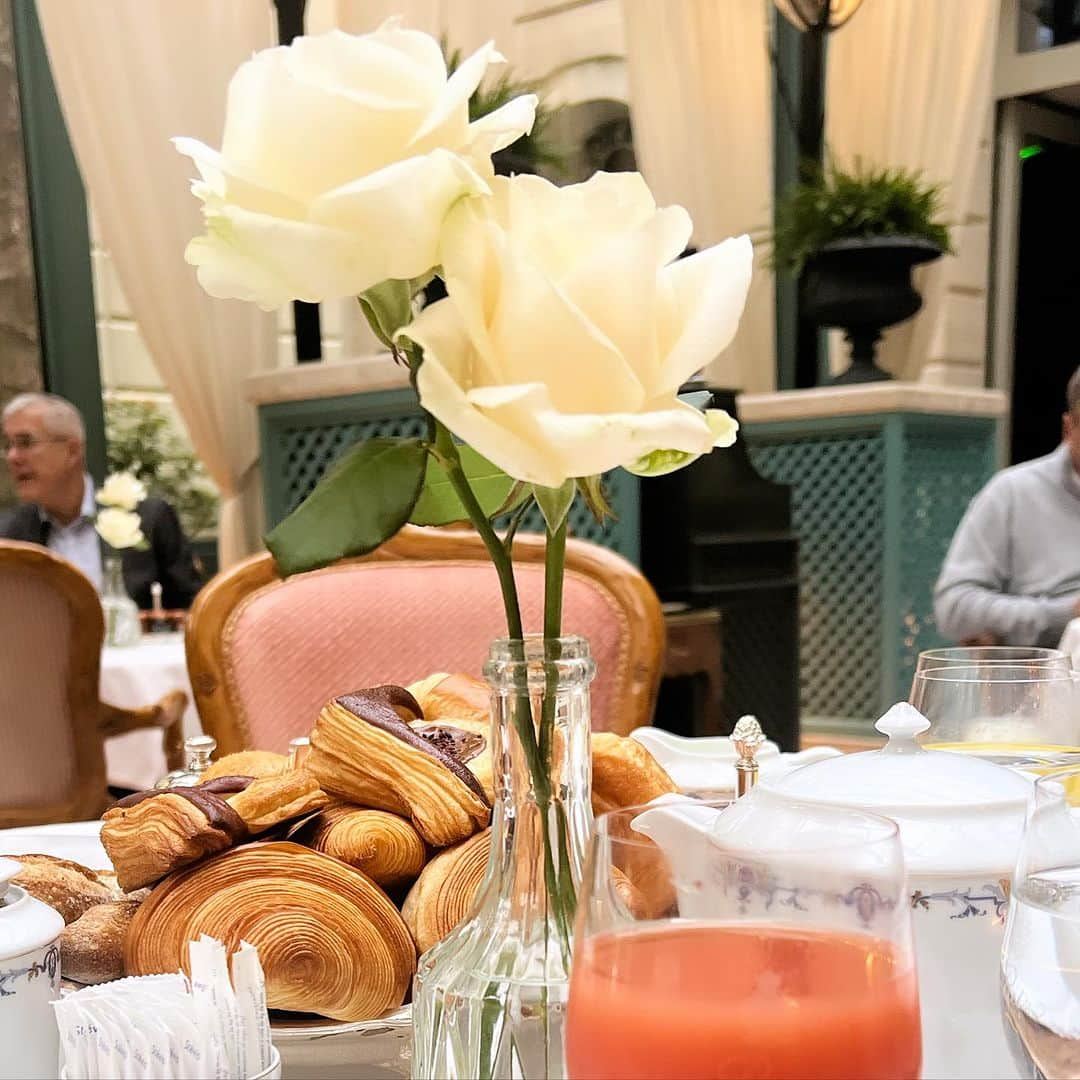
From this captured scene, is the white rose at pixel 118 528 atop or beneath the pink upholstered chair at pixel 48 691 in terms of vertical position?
atop

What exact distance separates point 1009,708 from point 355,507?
44cm

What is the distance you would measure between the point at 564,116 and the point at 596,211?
537 centimetres

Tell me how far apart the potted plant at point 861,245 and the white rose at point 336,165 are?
3486 millimetres

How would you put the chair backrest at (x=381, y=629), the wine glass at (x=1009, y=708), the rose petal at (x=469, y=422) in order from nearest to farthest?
the rose petal at (x=469, y=422) < the wine glass at (x=1009, y=708) < the chair backrest at (x=381, y=629)

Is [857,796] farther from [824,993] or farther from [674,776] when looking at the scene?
[674,776]

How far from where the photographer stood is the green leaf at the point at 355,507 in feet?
1.13

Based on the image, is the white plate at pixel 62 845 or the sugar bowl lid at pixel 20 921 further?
the white plate at pixel 62 845

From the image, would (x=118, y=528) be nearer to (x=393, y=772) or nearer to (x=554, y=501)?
(x=393, y=772)

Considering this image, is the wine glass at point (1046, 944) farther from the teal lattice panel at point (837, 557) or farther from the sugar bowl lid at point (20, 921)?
the teal lattice panel at point (837, 557)

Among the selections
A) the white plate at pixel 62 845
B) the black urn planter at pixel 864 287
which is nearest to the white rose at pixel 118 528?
the white plate at pixel 62 845

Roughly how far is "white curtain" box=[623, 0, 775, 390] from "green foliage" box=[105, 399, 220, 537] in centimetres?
202

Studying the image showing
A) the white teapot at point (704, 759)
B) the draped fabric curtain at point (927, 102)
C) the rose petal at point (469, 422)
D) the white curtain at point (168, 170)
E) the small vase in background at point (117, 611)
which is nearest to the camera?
the rose petal at point (469, 422)

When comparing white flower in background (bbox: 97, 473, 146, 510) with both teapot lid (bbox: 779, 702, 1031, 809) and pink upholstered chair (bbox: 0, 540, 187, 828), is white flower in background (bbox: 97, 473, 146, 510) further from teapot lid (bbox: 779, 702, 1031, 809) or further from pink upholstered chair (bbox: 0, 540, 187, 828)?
teapot lid (bbox: 779, 702, 1031, 809)

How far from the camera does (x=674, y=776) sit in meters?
0.77
